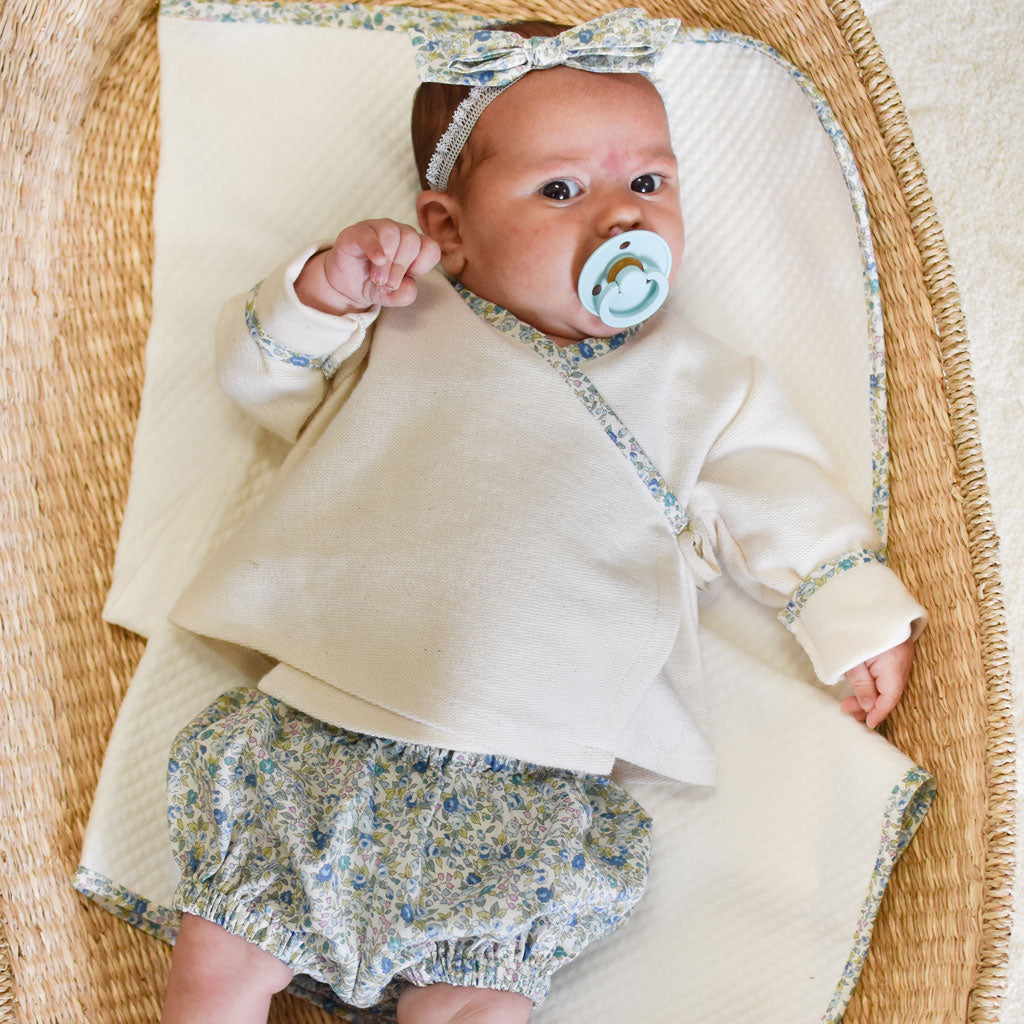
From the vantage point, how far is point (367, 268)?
121 centimetres

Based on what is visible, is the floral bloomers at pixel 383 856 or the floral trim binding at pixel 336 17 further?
the floral trim binding at pixel 336 17

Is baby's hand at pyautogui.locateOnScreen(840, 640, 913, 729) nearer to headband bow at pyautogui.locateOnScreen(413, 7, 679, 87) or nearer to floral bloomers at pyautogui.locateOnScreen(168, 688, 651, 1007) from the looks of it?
floral bloomers at pyautogui.locateOnScreen(168, 688, 651, 1007)

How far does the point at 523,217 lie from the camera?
1243 mm

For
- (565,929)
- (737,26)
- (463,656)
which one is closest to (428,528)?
(463,656)

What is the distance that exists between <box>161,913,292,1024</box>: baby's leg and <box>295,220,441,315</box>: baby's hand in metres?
0.62

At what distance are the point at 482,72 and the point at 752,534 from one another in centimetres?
56

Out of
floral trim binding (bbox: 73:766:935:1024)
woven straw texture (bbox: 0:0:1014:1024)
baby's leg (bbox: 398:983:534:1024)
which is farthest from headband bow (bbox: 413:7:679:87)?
baby's leg (bbox: 398:983:534:1024)

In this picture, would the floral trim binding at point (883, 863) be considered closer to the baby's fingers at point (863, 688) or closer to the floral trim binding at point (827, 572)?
the baby's fingers at point (863, 688)

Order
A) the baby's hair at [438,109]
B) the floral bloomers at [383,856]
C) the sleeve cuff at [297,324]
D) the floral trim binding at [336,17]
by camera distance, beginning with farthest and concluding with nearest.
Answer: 1. the floral trim binding at [336,17]
2. the baby's hair at [438,109]
3. the sleeve cuff at [297,324]
4. the floral bloomers at [383,856]

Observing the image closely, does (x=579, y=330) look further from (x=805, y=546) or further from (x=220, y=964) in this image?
(x=220, y=964)

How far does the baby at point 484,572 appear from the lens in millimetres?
1133

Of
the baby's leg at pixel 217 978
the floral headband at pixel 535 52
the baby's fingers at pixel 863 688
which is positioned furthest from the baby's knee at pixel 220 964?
the floral headband at pixel 535 52

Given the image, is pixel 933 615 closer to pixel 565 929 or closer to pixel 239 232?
pixel 565 929

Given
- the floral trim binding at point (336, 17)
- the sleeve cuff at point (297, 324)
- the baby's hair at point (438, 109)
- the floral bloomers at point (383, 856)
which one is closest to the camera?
the floral bloomers at point (383, 856)
